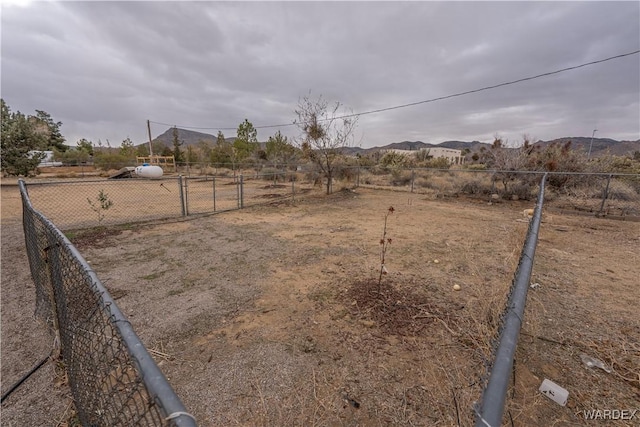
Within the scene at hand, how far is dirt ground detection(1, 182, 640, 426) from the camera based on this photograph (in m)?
2.16

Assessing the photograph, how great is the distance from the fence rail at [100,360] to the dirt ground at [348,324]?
382mm

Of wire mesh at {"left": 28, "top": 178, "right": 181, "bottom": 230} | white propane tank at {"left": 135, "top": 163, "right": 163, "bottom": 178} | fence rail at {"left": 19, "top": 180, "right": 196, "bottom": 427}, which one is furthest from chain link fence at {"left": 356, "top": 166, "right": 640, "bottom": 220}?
white propane tank at {"left": 135, "top": 163, "right": 163, "bottom": 178}

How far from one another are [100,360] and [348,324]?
92.3 inches

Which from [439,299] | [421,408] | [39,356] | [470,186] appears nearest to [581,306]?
[439,299]

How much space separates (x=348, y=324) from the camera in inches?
126

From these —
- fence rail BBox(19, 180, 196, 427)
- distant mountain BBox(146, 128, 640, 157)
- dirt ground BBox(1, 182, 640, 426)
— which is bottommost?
dirt ground BBox(1, 182, 640, 426)

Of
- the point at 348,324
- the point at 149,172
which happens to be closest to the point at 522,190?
the point at 348,324

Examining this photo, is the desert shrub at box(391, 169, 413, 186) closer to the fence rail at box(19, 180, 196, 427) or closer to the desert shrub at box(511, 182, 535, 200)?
the desert shrub at box(511, 182, 535, 200)

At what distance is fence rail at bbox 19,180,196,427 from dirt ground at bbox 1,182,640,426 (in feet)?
1.25

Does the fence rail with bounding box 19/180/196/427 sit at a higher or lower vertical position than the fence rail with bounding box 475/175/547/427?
lower

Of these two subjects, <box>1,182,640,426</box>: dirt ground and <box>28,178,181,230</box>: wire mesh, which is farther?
<box>28,178,181,230</box>: wire mesh

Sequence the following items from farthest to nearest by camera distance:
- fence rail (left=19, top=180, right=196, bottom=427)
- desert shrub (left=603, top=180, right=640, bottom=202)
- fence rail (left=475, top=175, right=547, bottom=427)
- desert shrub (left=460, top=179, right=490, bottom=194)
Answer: desert shrub (left=460, top=179, right=490, bottom=194), desert shrub (left=603, top=180, right=640, bottom=202), fence rail (left=19, top=180, right=196, bottom=427), fence rail (left=475, top=175, right=547, bottom=427)

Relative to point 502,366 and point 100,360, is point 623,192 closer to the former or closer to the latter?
point 502,366

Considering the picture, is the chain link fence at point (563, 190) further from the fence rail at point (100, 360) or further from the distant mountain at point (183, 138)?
the distant mountain at point (183, 138)
